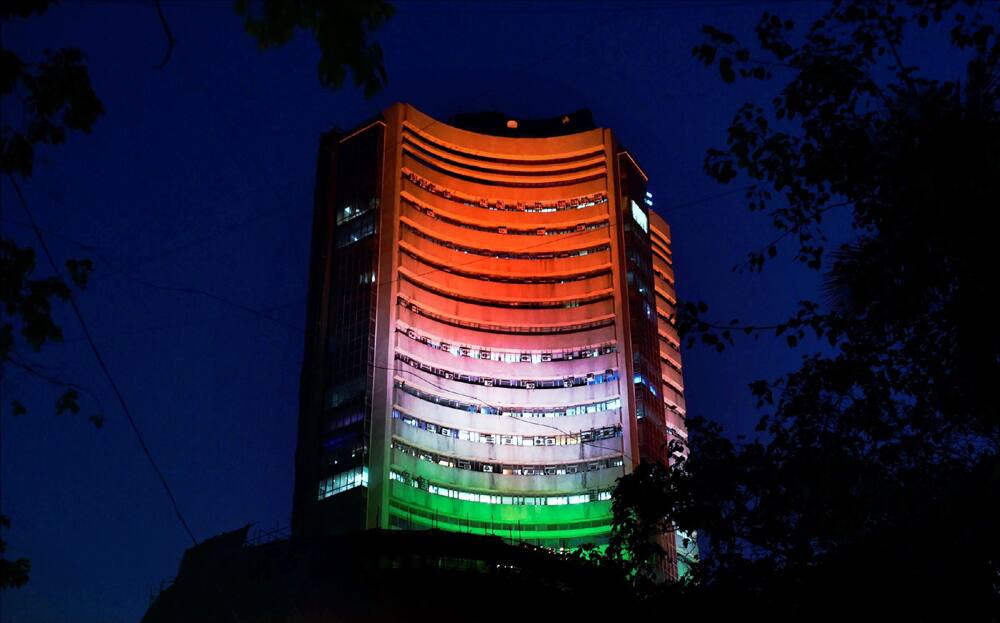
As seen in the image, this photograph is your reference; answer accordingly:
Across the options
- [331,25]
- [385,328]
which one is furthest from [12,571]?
[385,328]

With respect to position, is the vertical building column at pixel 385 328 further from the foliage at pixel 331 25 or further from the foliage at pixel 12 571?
the foliage at pixel 331 25

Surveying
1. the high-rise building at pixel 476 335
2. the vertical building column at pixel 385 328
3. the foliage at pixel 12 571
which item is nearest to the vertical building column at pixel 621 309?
the high-rise building at pixel 476 335

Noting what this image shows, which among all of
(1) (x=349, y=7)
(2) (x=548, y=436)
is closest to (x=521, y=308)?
(2) (x=548, y=436)

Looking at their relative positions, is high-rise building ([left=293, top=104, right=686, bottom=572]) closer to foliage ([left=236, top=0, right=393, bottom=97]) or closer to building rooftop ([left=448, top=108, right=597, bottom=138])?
building rooftop ([left=448, top=108, right=597, bottom=138])

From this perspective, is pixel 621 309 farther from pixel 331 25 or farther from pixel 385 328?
pixel 331 25

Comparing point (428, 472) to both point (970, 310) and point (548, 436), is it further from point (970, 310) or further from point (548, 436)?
point (970, 310)

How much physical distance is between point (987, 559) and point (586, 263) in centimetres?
7799

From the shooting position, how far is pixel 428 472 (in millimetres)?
79312

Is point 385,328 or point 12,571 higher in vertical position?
point 385,328

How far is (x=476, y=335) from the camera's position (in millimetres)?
88312

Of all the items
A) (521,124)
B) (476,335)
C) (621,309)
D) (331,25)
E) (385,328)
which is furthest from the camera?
(521,124)

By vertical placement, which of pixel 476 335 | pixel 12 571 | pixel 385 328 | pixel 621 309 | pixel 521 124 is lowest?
pixel 12 571

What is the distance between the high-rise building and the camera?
77.2 m

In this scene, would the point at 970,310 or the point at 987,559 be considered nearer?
the point at 970,310
